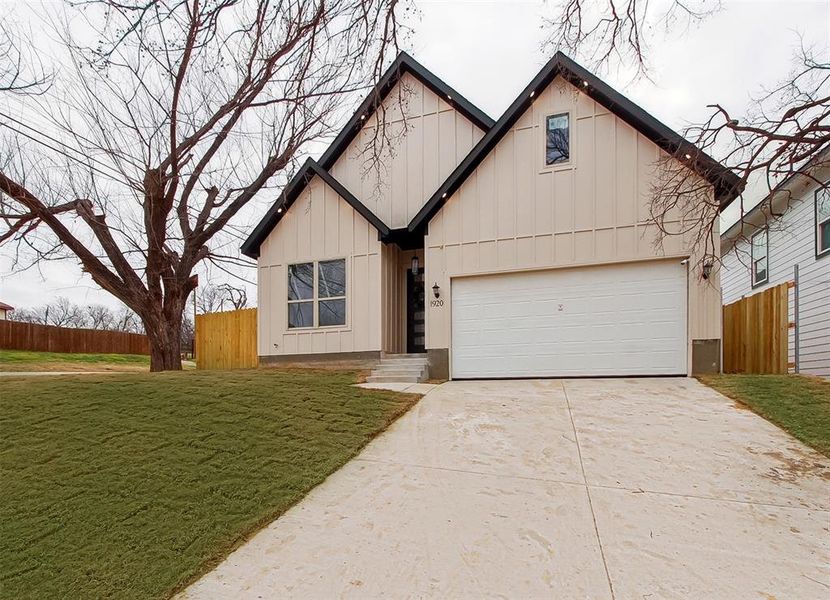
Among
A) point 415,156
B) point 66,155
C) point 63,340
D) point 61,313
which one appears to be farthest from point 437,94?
point 61,313

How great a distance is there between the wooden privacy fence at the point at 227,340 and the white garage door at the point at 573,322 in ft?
20.8

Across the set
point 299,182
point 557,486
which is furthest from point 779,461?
point 299,182

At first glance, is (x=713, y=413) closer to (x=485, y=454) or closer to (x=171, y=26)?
(x=485, y=454)

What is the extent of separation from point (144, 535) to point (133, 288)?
34.5 ft

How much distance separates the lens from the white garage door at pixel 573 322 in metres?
8.55

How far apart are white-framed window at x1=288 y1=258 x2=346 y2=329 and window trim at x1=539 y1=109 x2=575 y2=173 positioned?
4.86 metres

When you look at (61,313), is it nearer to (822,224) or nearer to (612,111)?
(612,111)

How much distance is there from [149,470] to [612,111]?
9.30 meters

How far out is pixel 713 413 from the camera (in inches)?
240

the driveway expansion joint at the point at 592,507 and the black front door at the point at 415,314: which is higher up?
the black front door at the point at 415,314

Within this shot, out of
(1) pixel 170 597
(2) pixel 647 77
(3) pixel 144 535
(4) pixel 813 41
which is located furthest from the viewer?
(4) pixel 813 41

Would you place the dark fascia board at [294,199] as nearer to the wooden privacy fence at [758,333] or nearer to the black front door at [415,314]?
the black front door at [415,314]

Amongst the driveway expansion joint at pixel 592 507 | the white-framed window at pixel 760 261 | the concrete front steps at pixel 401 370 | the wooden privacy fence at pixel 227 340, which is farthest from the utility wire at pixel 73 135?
the white-framed window at pixel 760 261

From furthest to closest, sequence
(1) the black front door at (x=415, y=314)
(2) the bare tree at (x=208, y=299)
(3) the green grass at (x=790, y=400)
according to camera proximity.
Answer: (2) the bare tree at (x=208, y=299), (1) the black front door at (x=415, y=314), (3) the green grass at (x=790, y=400)
